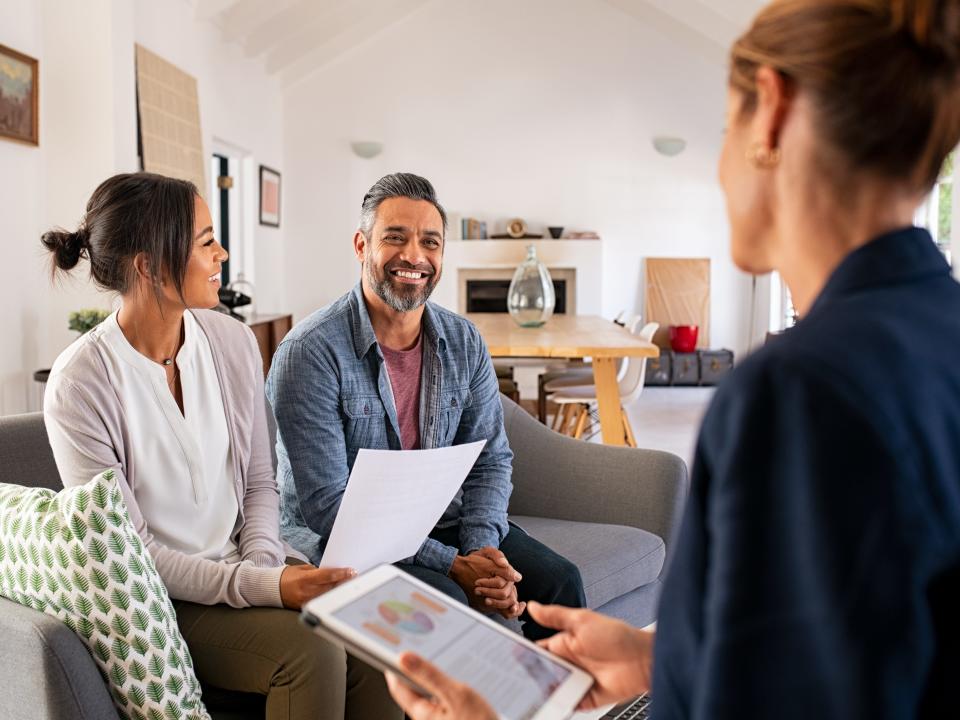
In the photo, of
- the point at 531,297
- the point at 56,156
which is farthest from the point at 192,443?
the point at 531,297

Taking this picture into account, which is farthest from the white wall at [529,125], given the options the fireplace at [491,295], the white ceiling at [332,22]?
the fireplace at [491,295]

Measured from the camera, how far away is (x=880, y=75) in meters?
0.65

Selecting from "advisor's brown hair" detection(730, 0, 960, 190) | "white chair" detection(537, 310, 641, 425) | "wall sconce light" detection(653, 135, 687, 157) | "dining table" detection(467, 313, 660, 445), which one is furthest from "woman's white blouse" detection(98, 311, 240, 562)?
"wall sconce light" detection(653, 135, 687, 157)

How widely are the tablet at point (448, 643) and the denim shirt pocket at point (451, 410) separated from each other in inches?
47.7

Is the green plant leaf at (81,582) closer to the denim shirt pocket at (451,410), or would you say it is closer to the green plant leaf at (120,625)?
the green plant leaf at (120,625)

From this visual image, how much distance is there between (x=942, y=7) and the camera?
64 centimetres

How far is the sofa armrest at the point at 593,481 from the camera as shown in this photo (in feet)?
8.77

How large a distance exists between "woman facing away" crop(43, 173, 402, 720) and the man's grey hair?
17.3 inches

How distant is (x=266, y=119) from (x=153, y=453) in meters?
7.15

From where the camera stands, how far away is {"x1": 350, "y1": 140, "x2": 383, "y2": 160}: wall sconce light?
902 centimetres

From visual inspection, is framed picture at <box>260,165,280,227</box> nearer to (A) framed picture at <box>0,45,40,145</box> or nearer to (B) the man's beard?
(A) framed picture at <box>0,45,40,145</box>

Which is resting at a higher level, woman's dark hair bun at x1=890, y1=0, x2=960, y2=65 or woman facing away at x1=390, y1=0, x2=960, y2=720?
woman's dark hair bun at x1=890, y1=0, x2=960, y2=65

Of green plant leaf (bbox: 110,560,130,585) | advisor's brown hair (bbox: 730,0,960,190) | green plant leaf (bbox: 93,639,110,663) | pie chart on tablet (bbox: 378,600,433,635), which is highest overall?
advisor's brown hair (bbox: 730,0,960,190)

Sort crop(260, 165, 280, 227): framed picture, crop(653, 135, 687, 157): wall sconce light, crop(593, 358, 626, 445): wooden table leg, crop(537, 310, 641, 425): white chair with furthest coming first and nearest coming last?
1. crop(653, 135, 687, 157): wall sconce light
2. crop(260, 165, 280, 227): framed picture
3. crop(537, 310, 641, 425): white chair
4. crop(593, 358, 626, 445): wooden table leg
